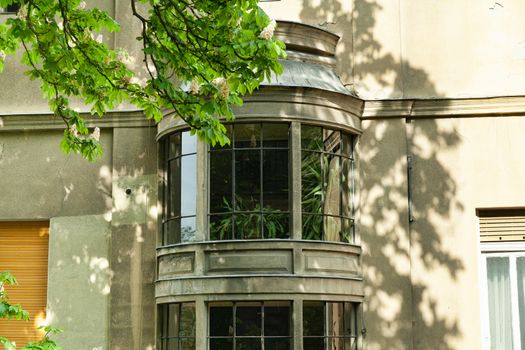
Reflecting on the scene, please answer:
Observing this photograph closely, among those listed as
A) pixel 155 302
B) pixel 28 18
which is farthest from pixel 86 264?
pixel 28 18

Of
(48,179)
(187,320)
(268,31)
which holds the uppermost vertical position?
(268,31)

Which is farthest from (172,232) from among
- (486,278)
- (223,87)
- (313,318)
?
(223,87)

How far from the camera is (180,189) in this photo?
14.5 m

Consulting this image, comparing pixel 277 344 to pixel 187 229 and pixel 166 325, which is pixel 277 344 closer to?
pixel 166 325

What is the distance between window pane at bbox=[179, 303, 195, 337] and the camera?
1367 cm

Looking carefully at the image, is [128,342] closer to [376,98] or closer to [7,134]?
[7,134]

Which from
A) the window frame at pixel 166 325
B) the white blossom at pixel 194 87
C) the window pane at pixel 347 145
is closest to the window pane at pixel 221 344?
the window frame at pixel 166 325

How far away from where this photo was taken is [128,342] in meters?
14.5

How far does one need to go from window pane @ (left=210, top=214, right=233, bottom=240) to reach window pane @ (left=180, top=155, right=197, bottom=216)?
460 millimetres

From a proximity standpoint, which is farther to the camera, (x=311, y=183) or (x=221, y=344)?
(x=311, y=183)

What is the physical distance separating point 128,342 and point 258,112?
4585mm

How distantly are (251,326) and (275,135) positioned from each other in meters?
3.17

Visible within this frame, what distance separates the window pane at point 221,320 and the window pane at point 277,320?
1.89 ft

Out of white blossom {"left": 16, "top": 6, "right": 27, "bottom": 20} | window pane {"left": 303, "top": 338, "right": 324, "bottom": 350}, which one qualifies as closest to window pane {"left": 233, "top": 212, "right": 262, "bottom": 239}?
window pane {"left": 303, "top": 338, "right": 324, "bottom": 350}
